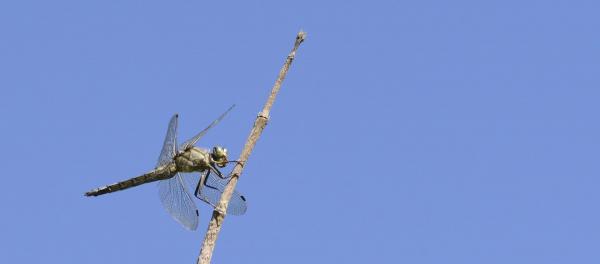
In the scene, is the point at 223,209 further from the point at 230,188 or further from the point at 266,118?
the point at 266,118

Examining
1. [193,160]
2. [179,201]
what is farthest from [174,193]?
[193,160]

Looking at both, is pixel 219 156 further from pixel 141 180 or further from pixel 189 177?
pixel 141 180

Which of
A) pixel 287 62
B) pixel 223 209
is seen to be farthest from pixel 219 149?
pixel 223 209

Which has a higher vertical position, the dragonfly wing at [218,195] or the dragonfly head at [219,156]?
the dragonfly head at [219,156]

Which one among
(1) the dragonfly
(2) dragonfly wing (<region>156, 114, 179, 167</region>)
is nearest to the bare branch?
(1) the dragonfly

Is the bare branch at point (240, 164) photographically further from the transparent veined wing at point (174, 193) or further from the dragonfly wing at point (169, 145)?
the dragonfly wing at point (169, 145)

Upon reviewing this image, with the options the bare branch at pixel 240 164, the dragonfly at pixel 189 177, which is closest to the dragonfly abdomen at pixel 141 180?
the dragonfly at pixel 189 177
